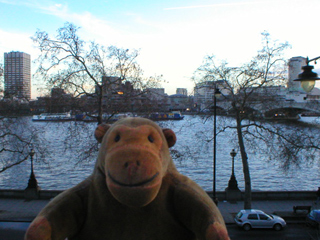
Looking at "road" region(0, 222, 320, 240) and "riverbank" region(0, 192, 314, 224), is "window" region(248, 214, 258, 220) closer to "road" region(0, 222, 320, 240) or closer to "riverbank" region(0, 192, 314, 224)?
"road" region(0, 222, 320, 240)

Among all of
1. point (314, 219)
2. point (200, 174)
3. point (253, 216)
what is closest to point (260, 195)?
point (314, 219)

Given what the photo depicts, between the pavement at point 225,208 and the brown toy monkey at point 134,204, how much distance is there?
11.4m

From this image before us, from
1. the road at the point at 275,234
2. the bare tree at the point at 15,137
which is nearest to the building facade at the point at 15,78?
the bare tree at the point at 15,137

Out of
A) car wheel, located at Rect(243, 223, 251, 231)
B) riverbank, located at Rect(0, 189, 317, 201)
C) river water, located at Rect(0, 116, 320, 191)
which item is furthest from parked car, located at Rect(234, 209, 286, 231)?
river water, located at Rect(0, 116, 320, 191)

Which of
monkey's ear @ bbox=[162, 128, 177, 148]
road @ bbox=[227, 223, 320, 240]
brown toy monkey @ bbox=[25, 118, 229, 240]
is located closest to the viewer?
brown toy monkey @ bbox=[25, 118, 229, 240]

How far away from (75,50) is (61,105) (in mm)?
2811

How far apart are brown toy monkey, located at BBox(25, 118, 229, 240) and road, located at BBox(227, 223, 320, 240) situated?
962cm

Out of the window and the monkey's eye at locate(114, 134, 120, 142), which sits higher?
the monkey's eye at locate(114, 134, 120, 142)

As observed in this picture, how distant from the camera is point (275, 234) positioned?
12.5m

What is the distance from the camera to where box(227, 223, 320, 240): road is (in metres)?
12.0

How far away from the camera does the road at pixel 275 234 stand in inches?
473

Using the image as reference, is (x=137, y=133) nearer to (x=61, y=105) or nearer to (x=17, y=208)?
(x=61, y=105)

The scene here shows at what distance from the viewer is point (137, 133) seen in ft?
10.5

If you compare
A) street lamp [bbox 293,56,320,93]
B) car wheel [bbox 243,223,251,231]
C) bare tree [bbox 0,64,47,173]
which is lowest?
car wheel [bbox 243,223,251,231]
